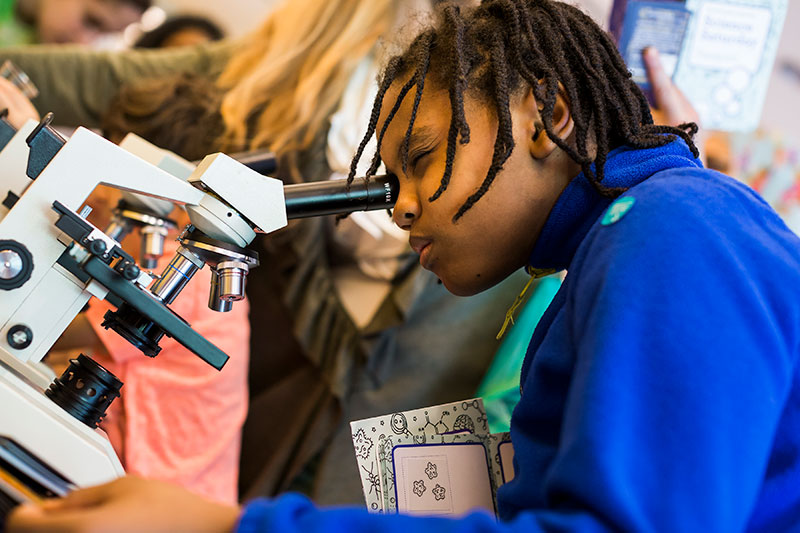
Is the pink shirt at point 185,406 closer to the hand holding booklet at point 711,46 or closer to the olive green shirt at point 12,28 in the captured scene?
the hand holding booklet at point 711,46

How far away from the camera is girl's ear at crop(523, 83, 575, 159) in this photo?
622 millimetres

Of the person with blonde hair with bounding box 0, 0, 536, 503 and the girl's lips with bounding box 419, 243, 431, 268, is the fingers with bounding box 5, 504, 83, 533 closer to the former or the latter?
the girl's lips with bounding box 419, 243, 431, 268

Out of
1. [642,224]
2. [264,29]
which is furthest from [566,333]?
[264,29]

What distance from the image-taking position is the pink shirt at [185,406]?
3.13 ft

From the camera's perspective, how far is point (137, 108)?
121cm

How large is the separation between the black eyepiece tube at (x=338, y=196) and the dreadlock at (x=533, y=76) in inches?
0.7

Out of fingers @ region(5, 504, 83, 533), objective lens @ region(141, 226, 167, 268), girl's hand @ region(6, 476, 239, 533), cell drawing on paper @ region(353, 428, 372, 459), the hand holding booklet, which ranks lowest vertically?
fingers @ region(5, 504, 83, 533)

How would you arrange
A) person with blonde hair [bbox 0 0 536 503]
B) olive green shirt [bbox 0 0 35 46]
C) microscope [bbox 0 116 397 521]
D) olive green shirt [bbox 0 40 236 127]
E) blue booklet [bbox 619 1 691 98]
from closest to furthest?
1. microscope [bbox 0 116 397 521]
2. blue booklet [bbox 619 1 691 98]
3. person with blonde hair [bbox 0 0 536 503]
4. olive green shirt [bbox 0 40 236 127]
5. olive green shirt [bbox 0 0 35 46]

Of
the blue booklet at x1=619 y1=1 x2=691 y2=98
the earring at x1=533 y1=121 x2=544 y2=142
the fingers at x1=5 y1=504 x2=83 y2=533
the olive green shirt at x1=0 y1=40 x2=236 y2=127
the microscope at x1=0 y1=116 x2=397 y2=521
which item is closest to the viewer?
the fingers at x1=5 y1=504 x2=83 y2=533

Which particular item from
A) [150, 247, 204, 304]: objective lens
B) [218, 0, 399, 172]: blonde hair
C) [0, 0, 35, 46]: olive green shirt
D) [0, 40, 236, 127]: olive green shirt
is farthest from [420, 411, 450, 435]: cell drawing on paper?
[0, 0, 35, 46]: olive green shirt

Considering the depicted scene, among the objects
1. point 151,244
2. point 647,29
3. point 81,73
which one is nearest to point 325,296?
point 151,244

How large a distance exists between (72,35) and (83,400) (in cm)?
183

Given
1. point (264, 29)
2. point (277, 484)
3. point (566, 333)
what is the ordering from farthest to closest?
point (264, 29) → point (277, 484) → point (566, 333)

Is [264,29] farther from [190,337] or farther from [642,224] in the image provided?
[642,224]
